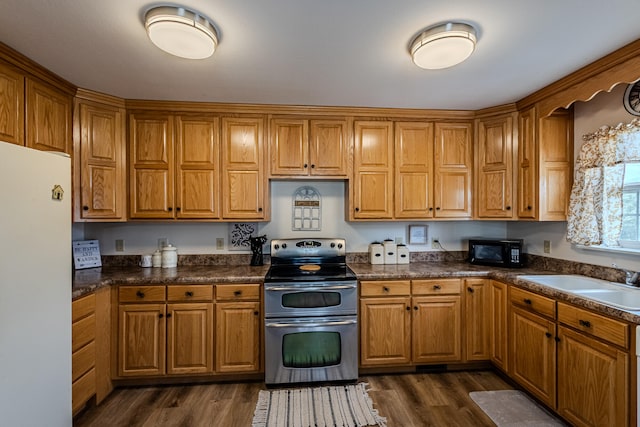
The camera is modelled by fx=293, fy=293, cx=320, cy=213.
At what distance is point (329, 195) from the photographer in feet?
9.93

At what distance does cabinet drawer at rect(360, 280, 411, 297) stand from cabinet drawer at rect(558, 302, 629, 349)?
3.36ft

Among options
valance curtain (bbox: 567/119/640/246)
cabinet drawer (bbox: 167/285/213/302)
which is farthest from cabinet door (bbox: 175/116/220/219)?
valance curtain (bbox: 567/119/640/246)

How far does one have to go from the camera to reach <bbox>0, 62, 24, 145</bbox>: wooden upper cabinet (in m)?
1.74

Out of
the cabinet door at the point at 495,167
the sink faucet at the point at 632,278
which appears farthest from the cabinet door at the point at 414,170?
the sink faucet at the point at 632,278

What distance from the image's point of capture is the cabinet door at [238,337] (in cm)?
236

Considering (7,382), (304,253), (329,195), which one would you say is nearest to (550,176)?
(329,195)

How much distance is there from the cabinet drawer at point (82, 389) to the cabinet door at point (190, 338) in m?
0.48

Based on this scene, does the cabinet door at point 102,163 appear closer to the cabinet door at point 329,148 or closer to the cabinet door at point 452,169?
the cabinet door at point 329,148

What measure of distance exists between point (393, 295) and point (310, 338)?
0.78 metres

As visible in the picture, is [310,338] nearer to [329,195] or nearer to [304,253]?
[304,253]

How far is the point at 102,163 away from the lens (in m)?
2.43

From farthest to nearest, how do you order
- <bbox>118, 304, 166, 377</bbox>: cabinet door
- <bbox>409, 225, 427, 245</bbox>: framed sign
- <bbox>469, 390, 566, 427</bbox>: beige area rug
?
<bbox>409, 225, 427, 245</bbox>: framed sign
<bbox>118, 304, 166, 377</bbox>: cabinet door
<bbox>469, 390, 566, 427</bbox>: beige area rug

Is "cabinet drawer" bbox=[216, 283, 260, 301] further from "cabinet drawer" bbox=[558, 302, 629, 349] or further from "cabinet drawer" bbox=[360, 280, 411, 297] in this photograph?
"cabinet drawer" bbox=[558, 302, 629, 349]

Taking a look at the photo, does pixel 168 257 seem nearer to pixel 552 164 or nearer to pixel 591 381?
pixel 591 381
